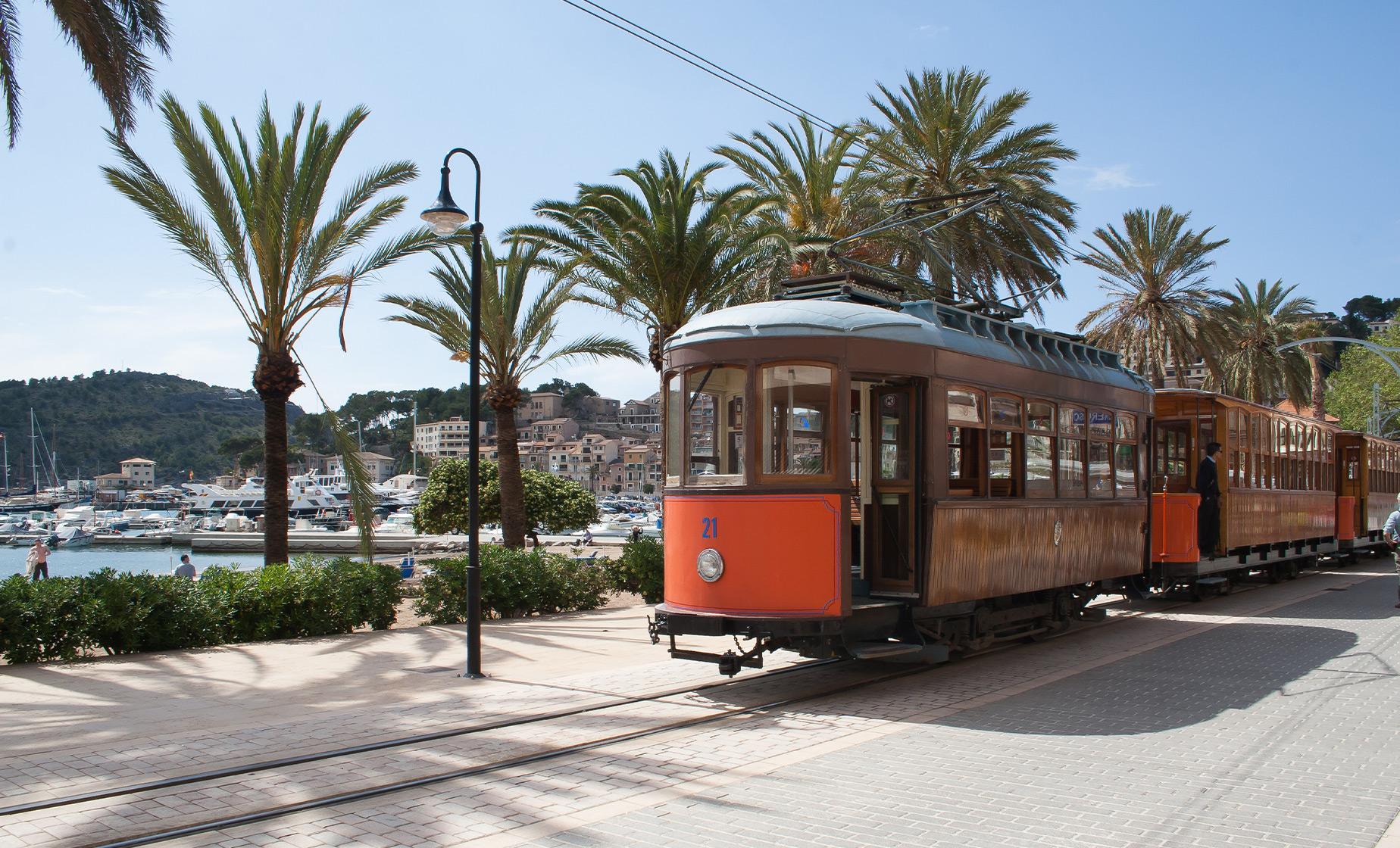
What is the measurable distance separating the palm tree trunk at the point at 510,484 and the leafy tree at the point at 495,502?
1501cm

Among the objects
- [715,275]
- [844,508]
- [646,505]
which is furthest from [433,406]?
[844,508]

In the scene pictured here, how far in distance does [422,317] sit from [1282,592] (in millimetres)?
17517

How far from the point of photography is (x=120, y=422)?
522ft

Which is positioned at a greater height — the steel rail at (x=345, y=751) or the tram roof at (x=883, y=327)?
the tram roof at (x=883, y=327)

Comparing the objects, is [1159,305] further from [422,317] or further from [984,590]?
[984,590]

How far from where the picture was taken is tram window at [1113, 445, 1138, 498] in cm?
1371

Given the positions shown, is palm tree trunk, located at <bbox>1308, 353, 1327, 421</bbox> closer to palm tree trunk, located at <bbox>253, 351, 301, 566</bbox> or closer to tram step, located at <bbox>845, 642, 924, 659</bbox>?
tram step, located at <bbox>845, 642, 924, 659</bbox>

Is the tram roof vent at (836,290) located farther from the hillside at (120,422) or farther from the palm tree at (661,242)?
the hillside at (120,422)

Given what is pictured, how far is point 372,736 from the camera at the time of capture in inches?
309

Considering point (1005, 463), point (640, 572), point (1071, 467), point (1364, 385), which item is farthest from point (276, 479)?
point (1364, 385)

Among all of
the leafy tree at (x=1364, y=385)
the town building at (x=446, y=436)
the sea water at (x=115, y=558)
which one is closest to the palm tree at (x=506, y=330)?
the sea water at (x=115, y=558)

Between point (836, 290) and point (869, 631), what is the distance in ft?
11.2

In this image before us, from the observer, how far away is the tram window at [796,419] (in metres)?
9.12

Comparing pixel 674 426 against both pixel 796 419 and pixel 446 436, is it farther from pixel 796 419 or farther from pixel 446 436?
pixel 446 436
